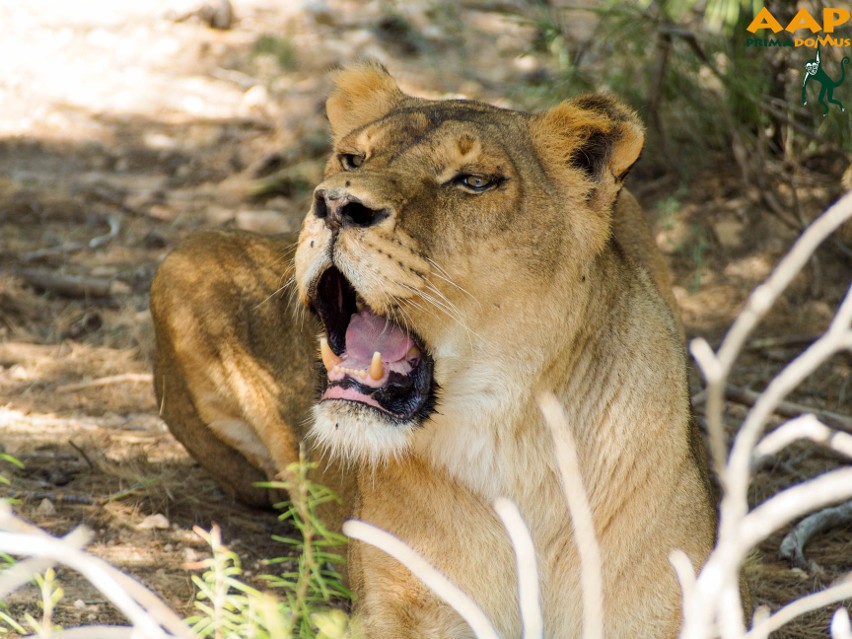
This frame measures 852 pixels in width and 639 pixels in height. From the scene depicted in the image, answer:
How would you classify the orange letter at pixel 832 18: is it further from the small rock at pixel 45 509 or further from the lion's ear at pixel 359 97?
the small rock at pixel 45 509

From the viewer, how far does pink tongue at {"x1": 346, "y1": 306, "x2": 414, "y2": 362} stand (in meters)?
2.84

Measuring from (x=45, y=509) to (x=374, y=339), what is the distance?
1.61 m

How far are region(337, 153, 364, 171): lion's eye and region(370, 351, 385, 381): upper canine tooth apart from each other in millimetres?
621

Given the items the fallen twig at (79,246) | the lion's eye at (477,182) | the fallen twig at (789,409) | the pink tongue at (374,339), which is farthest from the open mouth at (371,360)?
the fallen twig at (79,246)

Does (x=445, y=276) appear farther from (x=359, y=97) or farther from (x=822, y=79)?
(x=822, y=79)

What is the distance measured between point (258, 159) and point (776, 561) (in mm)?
5170

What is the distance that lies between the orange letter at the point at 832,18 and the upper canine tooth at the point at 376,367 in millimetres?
3327

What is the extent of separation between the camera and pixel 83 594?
3.30m

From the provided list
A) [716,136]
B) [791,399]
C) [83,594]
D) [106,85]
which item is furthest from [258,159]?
[83,594]

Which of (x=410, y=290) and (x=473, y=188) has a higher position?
(x=473, y=188)

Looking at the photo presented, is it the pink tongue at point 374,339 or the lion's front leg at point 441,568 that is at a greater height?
the pink tongue at point 374,339

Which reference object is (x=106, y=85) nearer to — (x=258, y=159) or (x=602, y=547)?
(x=258, y=159)

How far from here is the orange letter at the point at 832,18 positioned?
5113mm

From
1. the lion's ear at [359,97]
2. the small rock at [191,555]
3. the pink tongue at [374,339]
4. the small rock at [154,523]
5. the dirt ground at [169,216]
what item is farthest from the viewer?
the dirt ground at [169,216]
